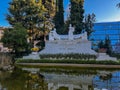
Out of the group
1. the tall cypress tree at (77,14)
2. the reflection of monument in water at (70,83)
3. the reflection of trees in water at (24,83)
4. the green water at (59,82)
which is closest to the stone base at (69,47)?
the tall cypress tree at (77,14)

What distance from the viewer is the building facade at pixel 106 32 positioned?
180 feet

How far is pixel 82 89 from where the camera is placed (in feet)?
35.2

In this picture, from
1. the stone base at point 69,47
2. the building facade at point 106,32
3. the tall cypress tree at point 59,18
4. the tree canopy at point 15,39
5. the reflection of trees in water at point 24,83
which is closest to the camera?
the reflection of trees in water at point 24,83

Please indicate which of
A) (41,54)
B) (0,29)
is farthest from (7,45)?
(0,29)

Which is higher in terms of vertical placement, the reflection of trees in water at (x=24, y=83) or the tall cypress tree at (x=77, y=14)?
the tall cypress tree at (x=77, y=14)

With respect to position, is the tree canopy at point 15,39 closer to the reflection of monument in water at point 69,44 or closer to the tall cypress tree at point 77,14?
the reflection of monument in water at point 69,44

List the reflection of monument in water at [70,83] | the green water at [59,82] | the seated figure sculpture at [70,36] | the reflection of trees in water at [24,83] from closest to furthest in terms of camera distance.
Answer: the reflection of trees in water at [24,83]
the green water at [59,82]
the reflection of monument in water at [70,83]
the seated figure sculpture at [70,36]

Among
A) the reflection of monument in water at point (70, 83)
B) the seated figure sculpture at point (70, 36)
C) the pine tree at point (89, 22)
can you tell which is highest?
the pine tree at point (89, 22)

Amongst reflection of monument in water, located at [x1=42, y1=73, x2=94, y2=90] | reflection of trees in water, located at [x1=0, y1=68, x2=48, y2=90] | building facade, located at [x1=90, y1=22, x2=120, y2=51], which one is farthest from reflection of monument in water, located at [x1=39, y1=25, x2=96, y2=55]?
building facade, located at [x1=90, y1=22, x2=120, y2=51]

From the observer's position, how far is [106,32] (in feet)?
183

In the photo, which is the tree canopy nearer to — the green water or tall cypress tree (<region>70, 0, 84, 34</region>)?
tall cypress tree (<region>70, 0, 84, 34</region>)

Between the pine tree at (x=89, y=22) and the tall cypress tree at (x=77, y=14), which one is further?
the pine tree at (x=89, y=22)

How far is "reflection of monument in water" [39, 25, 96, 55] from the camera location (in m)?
34.1

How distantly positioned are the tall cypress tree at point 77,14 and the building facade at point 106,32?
14.4 metres
